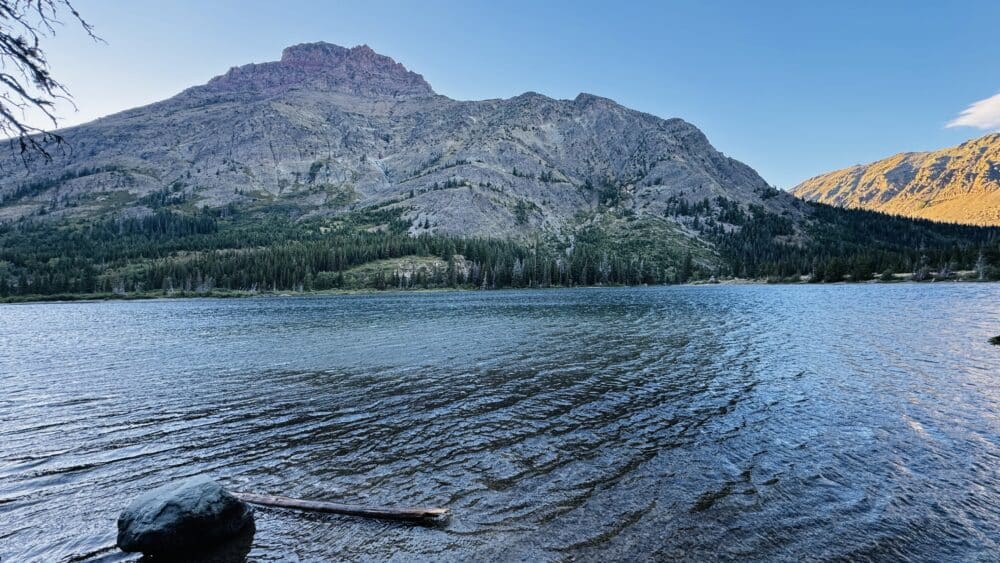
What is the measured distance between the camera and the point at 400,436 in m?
20.8

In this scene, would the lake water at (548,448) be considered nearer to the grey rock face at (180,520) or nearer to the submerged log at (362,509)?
the submerged log at (362,509)

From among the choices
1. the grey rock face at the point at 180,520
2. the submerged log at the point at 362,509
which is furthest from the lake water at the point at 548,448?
the grey rock face at the point at 180,520

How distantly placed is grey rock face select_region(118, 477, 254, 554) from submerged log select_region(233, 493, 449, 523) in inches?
43.6

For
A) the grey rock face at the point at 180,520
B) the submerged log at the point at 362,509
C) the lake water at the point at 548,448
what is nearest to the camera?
the grey rock face at the point at 180,520

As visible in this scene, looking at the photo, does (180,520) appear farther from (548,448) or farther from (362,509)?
(548,448)

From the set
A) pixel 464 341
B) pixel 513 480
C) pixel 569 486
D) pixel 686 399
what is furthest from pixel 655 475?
pixel 464 341

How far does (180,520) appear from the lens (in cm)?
1205

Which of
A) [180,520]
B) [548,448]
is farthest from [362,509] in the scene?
[548,448]

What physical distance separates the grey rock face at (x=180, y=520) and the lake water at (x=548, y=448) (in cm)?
Answer: 104

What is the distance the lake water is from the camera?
1251 centimetres

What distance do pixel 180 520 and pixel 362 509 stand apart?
4.64m

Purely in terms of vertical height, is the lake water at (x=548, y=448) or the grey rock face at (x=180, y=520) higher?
the grey rock face at (x=180, y=520)

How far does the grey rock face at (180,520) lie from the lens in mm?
11875

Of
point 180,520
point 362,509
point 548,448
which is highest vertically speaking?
point 180,520
